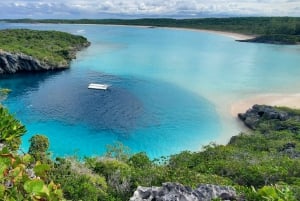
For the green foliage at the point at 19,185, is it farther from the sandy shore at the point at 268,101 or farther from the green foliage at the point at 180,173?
the sandy shore at the point at 268,101

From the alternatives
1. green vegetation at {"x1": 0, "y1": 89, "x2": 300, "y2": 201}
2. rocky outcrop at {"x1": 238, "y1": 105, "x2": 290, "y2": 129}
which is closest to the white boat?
rocky outcrop at {"x1": 238, "y1": 105, "x2": 290, "y2": 129}

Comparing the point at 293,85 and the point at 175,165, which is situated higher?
the point at 175,165

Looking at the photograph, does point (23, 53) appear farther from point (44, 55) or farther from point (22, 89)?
point (22, 89)

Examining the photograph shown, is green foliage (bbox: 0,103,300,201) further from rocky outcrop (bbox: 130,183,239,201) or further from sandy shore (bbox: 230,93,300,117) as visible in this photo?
sandy shore (bbox: 230,93,300,117)

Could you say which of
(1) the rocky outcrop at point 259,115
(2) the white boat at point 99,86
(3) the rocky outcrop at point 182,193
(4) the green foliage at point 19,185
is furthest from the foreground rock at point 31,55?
(4) the green foliage at point 19,185

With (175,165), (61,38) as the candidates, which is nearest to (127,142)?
(175,165)

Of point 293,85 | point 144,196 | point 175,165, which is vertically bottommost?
point 293,85
